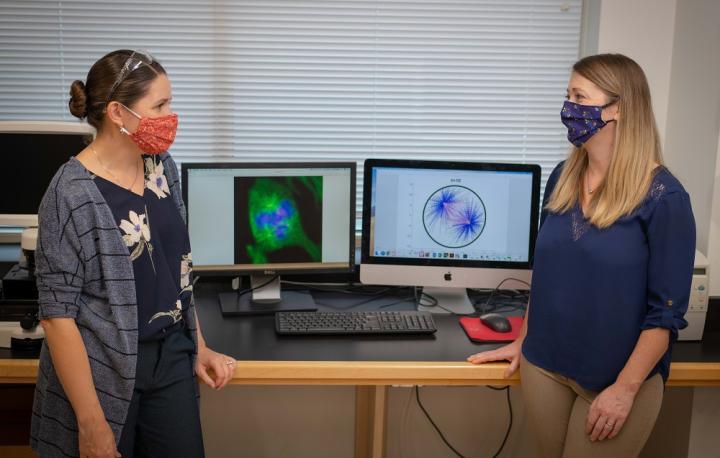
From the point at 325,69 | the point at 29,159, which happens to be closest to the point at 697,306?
the point at 325,69

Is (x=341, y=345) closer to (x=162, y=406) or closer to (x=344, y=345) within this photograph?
(x=344, y=345)

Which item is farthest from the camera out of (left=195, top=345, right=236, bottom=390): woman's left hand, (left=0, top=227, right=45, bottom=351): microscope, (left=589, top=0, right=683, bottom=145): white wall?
(left=589, top=0, right=683, bottom=145): white wall

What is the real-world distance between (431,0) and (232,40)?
0.74 meters

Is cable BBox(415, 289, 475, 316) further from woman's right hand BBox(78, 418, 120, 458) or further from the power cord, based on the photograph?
woman's right hand BBox(78, 418, 120, 458)

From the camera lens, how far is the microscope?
212 cm

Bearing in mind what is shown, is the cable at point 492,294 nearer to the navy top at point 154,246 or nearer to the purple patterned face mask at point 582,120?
the purple patterned face mask at point 582,120

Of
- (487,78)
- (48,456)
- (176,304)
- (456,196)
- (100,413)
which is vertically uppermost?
(487,78)

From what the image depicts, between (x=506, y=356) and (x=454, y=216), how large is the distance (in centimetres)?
52

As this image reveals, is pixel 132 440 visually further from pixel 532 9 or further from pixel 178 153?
pixel 532 9

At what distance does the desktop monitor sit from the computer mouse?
1304mm

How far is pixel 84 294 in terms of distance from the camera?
1692mm

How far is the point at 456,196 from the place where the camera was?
8.07 ft

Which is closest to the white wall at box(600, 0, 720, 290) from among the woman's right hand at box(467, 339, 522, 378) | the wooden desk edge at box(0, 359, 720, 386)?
the wooden desk edge at box(0, 359, 720, 386)

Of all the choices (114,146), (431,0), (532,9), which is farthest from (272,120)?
(114,146)
